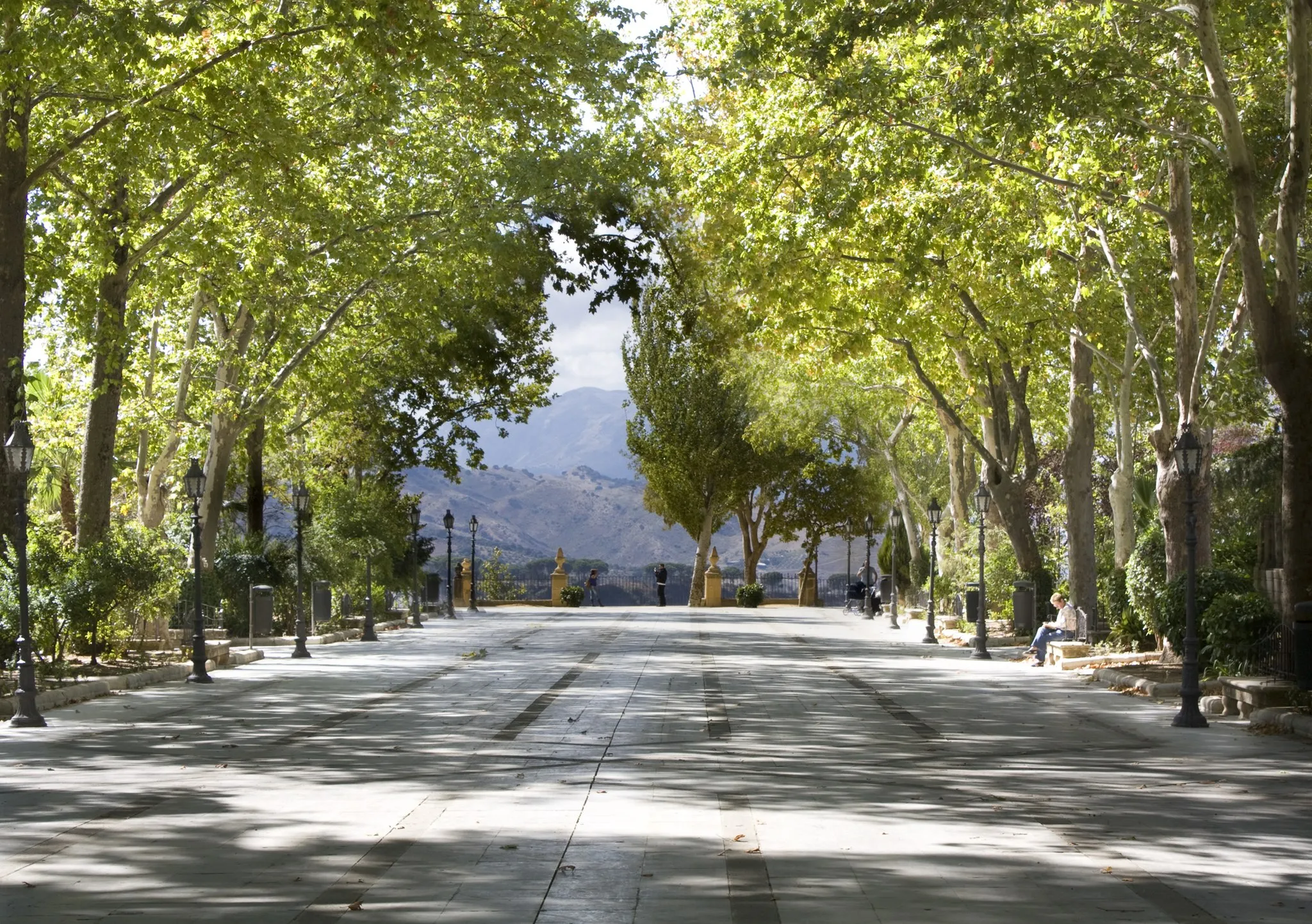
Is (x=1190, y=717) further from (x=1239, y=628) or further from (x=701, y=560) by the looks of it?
(x=701, y=560)

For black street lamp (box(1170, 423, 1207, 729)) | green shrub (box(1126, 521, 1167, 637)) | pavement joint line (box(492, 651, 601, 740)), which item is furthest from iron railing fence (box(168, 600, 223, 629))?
black street lamp (box(1170, 423, 1207, 729))

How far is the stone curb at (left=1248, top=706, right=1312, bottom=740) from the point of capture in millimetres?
14914

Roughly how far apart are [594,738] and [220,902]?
23.7ft

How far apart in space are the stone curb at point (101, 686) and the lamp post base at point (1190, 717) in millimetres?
12217

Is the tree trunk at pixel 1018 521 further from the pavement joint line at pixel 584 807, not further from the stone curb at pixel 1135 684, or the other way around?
the pavement joint line at pixel 584 807

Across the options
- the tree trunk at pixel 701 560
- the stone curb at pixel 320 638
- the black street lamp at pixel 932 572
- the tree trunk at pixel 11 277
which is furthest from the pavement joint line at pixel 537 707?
the tree trunk at pixel 701 560

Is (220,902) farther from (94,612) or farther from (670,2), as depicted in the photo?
(670,2)

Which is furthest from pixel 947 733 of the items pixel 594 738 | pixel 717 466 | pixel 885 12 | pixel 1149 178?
pixel 717 466

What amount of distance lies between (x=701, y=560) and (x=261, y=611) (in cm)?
3644

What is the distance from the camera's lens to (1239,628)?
60.5 feet

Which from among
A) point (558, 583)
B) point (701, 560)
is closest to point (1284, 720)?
point (701, 560)

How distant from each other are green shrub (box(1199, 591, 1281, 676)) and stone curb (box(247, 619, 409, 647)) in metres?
17.2

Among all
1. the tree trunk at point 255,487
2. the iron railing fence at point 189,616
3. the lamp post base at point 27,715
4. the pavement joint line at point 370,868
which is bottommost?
the pavement joint line at point 370,868

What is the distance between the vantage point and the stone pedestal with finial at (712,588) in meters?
65.6
